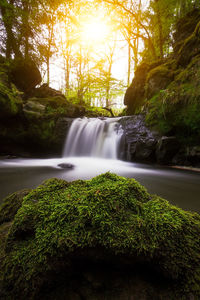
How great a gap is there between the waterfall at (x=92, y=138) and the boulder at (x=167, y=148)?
100 inches

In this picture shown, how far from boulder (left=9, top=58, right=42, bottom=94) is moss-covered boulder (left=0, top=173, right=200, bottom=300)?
563 inches

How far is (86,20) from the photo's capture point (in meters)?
8.91

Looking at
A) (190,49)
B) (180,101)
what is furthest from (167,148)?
(190,49)

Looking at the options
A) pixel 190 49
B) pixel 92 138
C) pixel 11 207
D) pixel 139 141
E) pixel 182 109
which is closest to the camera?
pixel 11 207

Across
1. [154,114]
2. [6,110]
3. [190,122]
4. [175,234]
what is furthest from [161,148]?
[6,110]

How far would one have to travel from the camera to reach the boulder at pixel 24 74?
1160 cm

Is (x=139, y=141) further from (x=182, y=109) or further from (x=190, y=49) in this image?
(x=190, y=49)

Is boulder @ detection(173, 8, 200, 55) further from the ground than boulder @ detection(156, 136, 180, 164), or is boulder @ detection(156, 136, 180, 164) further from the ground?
boulder @ detection(173, 8, 200, 55)

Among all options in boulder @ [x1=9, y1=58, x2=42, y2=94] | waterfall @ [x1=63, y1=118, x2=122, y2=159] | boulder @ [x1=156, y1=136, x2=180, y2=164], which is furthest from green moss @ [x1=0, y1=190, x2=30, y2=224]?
boulder @ [x1=9, y1=58, x2=42, y2=94]

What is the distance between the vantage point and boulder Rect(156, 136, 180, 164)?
245 inches

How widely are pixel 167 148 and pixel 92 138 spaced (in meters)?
4.95

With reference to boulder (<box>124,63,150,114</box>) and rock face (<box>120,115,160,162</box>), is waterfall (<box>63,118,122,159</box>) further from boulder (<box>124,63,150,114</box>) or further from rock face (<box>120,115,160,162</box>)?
boulder (<box>124,63,150,114</box>)

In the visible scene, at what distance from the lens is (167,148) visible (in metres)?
6.23

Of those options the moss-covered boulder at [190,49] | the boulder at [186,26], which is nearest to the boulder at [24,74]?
the boulder at [186,26]
